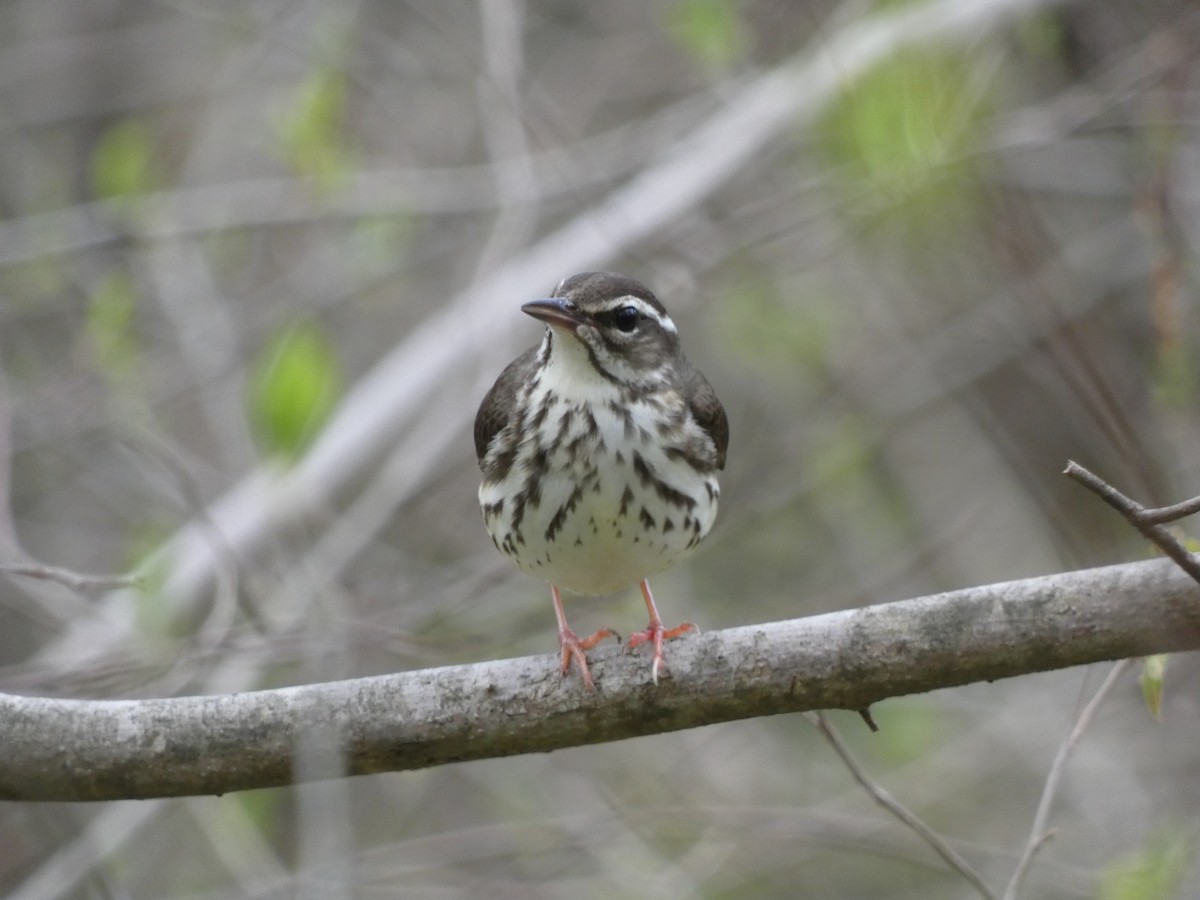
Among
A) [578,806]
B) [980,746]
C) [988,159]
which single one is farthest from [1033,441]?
[578,806]

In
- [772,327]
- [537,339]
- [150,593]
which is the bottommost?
[150,593]

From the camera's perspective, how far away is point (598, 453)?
15.3ft

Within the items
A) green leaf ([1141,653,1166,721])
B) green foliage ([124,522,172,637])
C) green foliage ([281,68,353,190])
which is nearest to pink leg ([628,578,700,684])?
green leaf ([1141,653,1166,721])

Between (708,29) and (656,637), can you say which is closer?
(656,637)

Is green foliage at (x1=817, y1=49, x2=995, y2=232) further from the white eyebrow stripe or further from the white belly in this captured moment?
the white belly

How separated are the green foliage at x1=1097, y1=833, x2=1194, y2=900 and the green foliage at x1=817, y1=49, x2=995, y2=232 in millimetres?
2594

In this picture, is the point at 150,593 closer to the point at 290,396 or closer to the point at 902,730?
the point at 290,396

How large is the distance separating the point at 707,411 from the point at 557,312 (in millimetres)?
695

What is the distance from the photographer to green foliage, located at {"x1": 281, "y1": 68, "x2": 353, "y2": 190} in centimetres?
762

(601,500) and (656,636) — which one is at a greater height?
(601,500)

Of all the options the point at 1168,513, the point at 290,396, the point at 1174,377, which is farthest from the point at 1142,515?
the point at 290,396

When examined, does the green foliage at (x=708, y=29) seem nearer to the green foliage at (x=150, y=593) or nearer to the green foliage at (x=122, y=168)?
the green foliage at (x=122, y=168)

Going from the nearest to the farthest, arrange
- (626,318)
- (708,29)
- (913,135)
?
1. (626,318)
2. (913,135)
3. (708,29)

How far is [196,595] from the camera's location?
6.90 meters
